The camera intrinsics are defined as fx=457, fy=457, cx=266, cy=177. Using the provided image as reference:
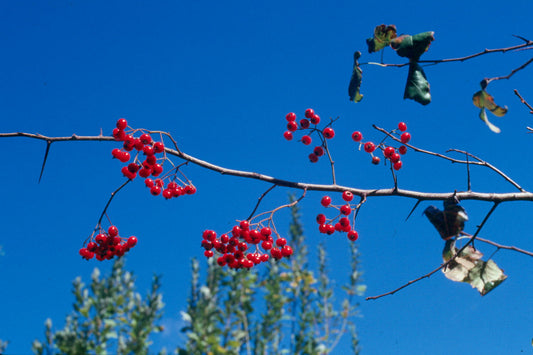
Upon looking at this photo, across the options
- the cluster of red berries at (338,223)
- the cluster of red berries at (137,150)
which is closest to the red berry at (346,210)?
the cluster of red berries at (338,223)

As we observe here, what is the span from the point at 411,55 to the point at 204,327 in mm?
5323

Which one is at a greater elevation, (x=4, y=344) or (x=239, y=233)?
(x=4, y=344)

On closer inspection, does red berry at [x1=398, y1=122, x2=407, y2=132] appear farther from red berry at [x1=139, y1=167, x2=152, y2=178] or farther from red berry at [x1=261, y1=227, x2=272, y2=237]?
red berry at [x1=139, y1=167, x2=152, y2=178]

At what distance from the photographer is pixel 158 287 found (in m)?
7.25

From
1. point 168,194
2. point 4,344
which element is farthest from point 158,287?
point 168,194

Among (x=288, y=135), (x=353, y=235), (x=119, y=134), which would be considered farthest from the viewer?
(x=288, y=135)

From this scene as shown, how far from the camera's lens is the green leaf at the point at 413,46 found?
5.64 ft

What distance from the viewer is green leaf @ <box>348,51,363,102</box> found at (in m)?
1.91

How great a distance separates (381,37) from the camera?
188cm

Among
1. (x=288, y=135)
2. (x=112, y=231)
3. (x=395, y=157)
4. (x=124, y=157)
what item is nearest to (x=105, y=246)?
(x=112, y=231)

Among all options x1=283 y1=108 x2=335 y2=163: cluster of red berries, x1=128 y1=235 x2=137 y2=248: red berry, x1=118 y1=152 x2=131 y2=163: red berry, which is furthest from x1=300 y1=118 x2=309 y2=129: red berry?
x1=128 y1=235 x2=137 y2=248: red berry

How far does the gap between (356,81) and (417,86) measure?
30 centimetres

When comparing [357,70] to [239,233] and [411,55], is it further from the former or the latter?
[239,233]

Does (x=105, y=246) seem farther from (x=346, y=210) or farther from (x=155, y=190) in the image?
(x=346, y=210)
